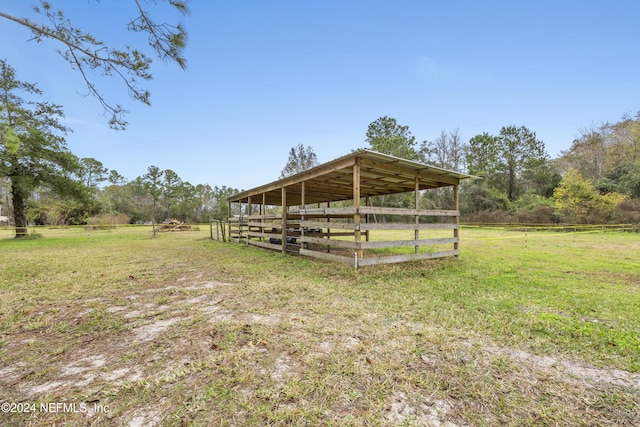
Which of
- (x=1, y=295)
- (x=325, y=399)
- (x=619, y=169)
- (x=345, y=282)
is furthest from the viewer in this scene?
(x=619, y=169)

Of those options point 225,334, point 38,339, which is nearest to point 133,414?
point 225,334

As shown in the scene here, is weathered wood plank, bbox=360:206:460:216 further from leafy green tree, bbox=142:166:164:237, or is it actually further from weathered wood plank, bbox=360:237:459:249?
leafy green tree, bbox=142:166:164:237

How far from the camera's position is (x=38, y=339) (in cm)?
262

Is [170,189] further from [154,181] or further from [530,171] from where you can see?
[530,171]

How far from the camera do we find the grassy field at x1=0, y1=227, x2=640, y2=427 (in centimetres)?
158

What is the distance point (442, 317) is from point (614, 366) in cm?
140

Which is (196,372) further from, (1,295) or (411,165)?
(411,165)

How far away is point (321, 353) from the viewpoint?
2275 millimetres

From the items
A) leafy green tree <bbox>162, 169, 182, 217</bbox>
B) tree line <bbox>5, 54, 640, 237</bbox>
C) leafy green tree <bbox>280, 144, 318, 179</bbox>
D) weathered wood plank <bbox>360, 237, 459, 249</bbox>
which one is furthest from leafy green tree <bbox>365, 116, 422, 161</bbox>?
leafy green tree <bbox>162, 169, 182, 217</bbox>

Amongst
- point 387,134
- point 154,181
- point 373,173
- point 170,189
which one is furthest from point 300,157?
point 373,173

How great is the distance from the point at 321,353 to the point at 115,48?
5392 mm

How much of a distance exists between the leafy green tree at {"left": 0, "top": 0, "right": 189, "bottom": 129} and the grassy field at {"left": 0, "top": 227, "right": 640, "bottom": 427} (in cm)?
365

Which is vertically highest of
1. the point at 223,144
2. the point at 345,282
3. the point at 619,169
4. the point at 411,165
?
the point at 223,144

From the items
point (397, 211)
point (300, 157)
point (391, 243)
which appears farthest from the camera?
point (300, 157)
